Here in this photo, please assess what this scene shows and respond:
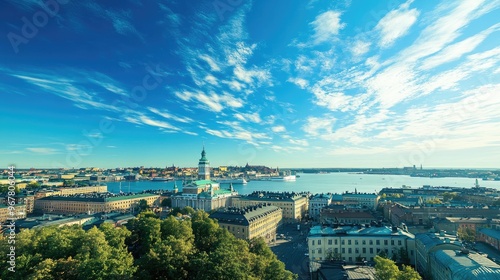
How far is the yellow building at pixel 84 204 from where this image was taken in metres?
74.3

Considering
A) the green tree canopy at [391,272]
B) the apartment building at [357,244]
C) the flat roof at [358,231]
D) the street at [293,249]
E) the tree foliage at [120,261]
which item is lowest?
the street at [293,249]

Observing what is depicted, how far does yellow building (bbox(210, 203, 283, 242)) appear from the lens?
42844mm

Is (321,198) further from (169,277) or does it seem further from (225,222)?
(169,277)

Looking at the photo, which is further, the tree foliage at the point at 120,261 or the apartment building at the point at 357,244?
the apartment building at the point at 357,244

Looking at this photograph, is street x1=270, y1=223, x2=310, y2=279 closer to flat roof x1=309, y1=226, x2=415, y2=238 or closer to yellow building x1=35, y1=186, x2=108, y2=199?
flat roof x1=309, y1=226, x2=415, y2=238

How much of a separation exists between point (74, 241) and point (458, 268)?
27.8 metres

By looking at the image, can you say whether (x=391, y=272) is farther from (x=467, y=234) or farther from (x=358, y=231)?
(x=467, y=234)

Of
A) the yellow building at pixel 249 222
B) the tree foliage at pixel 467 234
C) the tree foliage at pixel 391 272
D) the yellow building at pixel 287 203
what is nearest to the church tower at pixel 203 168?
the yellow building at pixel 287 203

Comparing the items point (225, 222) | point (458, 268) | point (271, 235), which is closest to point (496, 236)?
point (458, 268)

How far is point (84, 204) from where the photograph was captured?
75.4 metres

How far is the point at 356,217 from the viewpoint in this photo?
173 ft

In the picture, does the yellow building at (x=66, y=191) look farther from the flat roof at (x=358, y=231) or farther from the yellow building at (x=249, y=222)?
the flat roof at (x=358, y=231)

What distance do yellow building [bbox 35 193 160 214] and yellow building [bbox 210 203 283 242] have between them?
3892 cm

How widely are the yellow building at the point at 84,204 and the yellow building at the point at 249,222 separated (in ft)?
128
